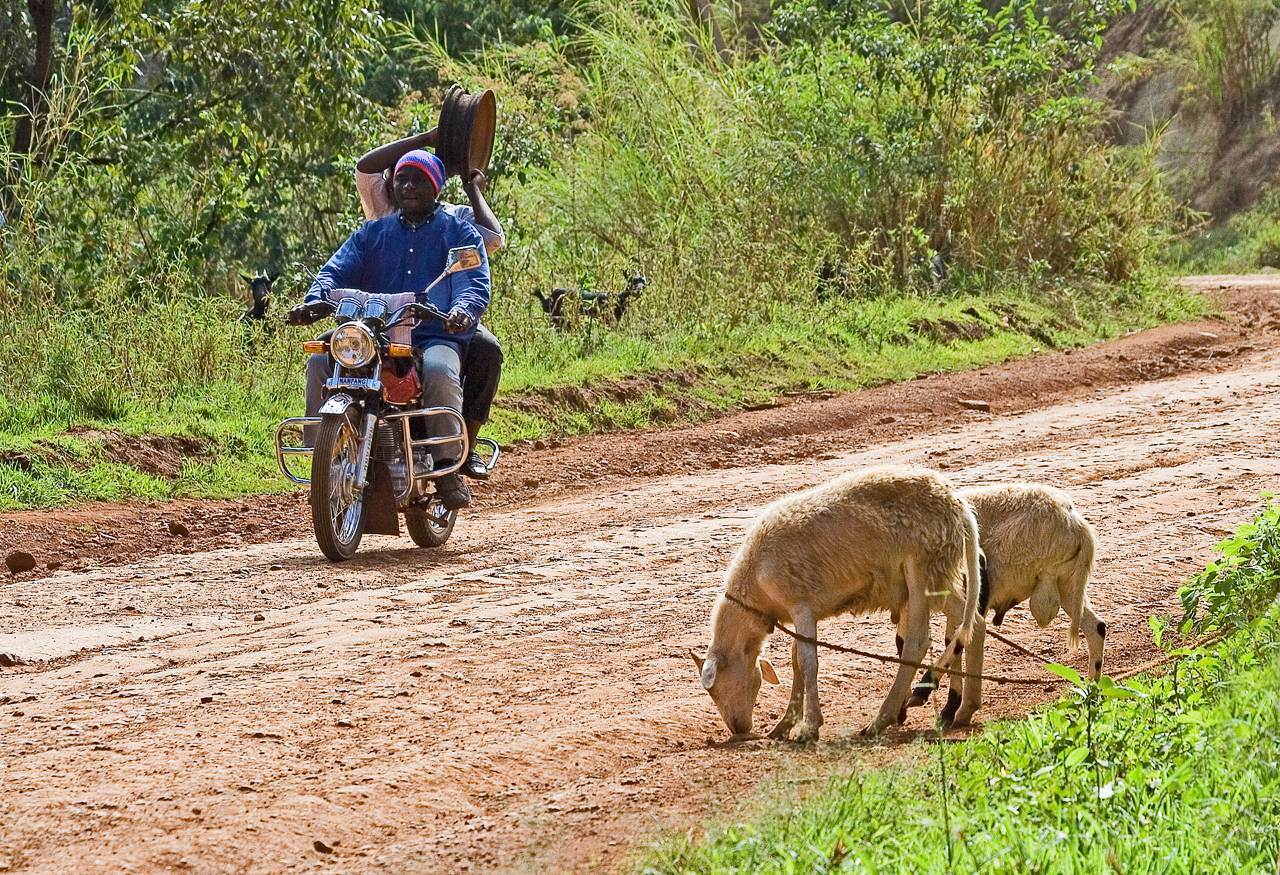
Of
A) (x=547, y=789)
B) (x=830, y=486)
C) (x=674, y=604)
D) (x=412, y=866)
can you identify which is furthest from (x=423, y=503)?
(x=412, y=866)

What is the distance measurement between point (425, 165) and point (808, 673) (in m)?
4.12

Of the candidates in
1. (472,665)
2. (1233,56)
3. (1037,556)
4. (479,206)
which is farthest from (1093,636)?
(1233,56)

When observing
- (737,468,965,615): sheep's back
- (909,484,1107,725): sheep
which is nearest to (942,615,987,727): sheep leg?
(909,484,1107,725): sheep

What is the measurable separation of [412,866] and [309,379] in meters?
4.36

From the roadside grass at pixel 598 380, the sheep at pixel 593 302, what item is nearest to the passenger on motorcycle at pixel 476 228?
the roadside grass at pixel 598 380

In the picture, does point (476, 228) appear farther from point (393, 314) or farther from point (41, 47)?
point (41, 47)

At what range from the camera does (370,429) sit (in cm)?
763

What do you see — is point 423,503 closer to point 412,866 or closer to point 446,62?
point 412,866

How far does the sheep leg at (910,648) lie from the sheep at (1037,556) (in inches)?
14.3

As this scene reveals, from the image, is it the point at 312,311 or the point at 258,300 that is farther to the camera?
the point at 258,300

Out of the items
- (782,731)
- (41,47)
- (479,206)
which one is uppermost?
(41,47)

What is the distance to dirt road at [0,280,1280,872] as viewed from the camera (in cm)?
407

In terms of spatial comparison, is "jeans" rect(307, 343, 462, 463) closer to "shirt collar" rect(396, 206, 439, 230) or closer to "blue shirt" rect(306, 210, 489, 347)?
"blue shirt" rect(306, 210, 489, 347)

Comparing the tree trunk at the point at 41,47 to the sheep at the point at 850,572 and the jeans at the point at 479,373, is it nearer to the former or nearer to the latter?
the jeans at the point at 479,373
